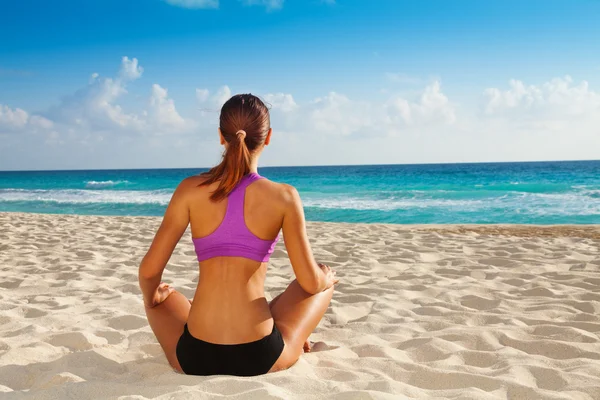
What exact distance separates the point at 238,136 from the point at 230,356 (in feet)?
3.28

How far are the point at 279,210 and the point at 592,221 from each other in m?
13.4

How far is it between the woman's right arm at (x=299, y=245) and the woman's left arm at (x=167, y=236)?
0.45 metres

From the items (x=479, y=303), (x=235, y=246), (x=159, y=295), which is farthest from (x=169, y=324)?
(x=479, y=303)

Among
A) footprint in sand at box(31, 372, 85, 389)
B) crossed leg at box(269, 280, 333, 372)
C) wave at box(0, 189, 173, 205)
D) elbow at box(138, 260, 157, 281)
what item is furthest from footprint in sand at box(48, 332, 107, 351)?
wave at box(0, 189, 173, 205)

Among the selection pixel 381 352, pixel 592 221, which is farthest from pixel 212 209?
pixel 592 221

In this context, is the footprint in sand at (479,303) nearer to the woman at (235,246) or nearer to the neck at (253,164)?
the woman at (235,246)

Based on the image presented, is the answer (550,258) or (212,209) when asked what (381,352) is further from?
(550,258)

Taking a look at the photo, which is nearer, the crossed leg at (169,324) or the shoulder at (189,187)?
the shoulder at (189,187)

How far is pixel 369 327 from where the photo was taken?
11.1ft

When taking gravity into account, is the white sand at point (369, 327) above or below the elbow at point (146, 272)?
below

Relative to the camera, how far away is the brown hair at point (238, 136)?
222 centimetres

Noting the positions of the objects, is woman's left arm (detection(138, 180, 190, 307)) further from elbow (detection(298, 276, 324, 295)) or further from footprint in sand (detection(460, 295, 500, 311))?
footprint in sand (detection(460, 295, 500, 311))

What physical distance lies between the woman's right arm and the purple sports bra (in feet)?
0.29

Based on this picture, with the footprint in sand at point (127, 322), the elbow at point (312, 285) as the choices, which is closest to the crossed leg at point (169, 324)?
the elbow at point (312, 285)
